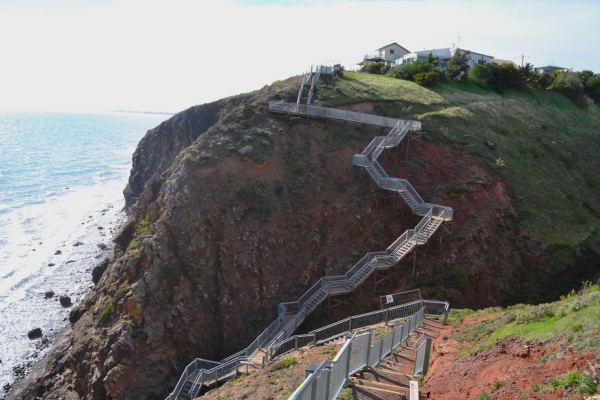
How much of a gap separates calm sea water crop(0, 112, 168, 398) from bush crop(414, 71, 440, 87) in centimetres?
3988

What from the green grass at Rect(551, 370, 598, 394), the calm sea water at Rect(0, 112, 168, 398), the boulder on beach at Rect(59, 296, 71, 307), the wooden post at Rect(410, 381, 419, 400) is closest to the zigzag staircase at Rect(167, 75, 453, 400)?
the wooden post at Rect(410, 381, 419, 400)

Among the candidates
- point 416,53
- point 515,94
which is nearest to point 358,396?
point 515,94

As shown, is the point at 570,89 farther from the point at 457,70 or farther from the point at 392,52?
the point at 392,52

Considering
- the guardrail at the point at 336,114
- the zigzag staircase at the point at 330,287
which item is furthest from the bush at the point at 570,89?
the zigzag staircase at the point at 330,287

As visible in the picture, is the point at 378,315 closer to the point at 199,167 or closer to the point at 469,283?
the point at 469,283

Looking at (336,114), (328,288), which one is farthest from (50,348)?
(336,114)

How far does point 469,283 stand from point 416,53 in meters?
44.3

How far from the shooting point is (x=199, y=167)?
32.2 metres

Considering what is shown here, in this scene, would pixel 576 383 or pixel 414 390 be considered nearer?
pixel 576 383

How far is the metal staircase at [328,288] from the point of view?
22.9 m

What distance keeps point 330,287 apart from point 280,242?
5312 millimetres

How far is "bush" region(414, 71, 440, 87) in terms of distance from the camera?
157 feet

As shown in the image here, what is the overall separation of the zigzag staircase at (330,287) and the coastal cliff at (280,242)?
3.39 feet

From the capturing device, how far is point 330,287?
1047 inches
